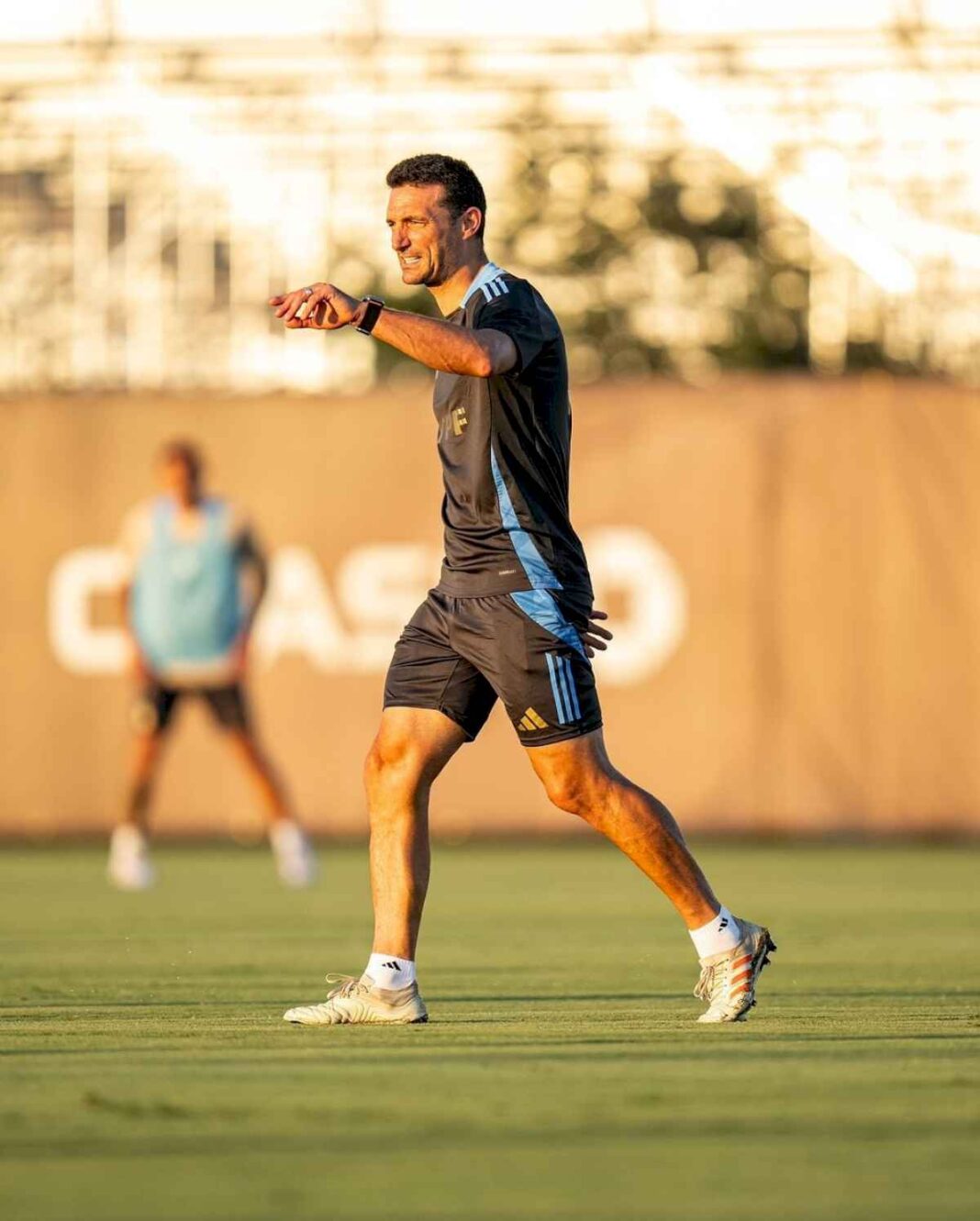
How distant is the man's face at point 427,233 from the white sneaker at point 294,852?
6.66 meters

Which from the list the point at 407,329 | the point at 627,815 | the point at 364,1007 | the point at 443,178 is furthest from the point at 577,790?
the point at 443,178

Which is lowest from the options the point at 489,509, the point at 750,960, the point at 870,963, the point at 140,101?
the point at 870,963

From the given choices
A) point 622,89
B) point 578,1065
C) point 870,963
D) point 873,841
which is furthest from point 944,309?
point 578,1065

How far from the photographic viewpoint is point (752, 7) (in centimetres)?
1859

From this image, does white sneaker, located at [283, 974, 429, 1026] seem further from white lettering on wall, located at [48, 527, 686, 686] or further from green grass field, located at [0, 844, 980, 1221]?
white lettering on wall, located at [48, 527, 686, 686]

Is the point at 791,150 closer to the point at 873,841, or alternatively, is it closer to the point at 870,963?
the point at 873,841

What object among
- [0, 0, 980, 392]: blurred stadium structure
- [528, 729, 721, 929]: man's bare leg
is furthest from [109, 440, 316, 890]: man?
[528, 729, 721, 929]: man's bare leg

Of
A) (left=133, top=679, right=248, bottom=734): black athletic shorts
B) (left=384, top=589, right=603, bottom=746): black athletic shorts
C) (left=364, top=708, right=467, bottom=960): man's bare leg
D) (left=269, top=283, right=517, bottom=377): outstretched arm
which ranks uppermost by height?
(left=269, top=283, right=517, bottom=377): outstretched arm

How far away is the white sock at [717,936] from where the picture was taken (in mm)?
7035

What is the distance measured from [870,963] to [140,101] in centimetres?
1057

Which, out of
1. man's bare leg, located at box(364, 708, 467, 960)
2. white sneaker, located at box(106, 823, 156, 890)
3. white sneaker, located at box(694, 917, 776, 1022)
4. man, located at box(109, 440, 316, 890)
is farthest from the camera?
man, located at box(109, 440, 316, 890)

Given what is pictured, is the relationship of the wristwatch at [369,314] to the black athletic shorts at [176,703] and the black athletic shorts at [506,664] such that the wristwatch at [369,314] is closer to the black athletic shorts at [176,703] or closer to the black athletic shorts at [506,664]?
the black athletic shorts at [506,664]

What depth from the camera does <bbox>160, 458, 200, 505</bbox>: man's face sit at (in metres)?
13.8

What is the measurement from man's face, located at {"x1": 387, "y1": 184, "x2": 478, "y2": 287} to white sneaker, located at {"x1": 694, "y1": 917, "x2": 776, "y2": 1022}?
6.51 feet
